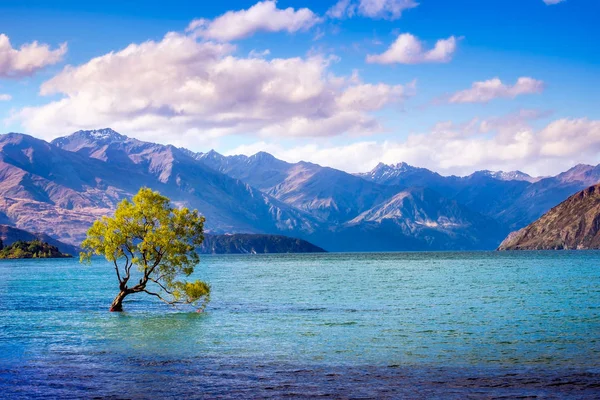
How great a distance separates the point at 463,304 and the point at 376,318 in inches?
856

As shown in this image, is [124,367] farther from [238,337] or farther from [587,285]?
[587,285]

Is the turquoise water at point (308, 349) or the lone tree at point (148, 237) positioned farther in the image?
the lone tree at point (148, 237)

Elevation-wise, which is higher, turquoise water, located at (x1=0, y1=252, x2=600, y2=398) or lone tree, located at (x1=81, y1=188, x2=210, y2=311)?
lone tree, located at (x1=81, y1=188, x2=210, y2=311)

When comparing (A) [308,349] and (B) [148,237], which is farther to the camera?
(B) [148,237]

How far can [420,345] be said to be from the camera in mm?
51719

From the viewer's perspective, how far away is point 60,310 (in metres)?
87.4

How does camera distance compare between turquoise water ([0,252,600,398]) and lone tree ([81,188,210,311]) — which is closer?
turquoise water ([0,252,600,398])

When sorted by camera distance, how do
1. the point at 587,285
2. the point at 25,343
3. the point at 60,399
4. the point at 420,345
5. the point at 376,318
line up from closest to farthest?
1. the point at 60,399
2. the point at 420,345
3. the point at 25,343
4. the point at 376,318
5. the point at 587,285

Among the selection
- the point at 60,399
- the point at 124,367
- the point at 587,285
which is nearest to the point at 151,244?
the point at 124,367

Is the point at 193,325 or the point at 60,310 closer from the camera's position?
the point at 193,325

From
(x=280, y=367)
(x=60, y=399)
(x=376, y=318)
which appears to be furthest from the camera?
(x=376, y=318)

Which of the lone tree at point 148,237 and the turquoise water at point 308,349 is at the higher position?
the lone tree at point 148,237

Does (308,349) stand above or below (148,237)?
below

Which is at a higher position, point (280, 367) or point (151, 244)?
point (151, 244)
